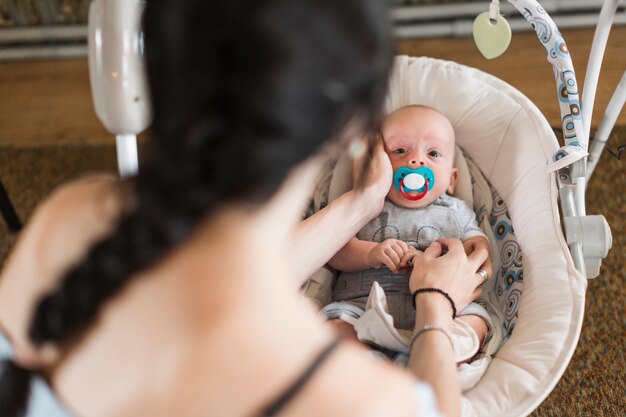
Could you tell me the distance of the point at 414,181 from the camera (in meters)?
1.41

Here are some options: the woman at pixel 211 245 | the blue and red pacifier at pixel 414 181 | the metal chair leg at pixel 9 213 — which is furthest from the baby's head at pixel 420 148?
the metal chair leg at pixel 9 213

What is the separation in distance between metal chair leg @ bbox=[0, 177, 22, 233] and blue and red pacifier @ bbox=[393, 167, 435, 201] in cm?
110

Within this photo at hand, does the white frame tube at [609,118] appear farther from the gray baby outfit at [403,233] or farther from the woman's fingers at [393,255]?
the woman's fingers at [393,255]

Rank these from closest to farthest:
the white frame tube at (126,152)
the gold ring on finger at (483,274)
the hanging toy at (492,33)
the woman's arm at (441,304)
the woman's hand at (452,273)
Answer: the woman's arm at (441,304)
the white frame tube at (126,152)
the woman's hand at (452,273)
the gold ring on finger at (483,274)
the hanging toy at (492,33)

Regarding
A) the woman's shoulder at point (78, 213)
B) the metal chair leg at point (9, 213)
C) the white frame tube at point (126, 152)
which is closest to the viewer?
the woman's shoulder at point (78, 213)

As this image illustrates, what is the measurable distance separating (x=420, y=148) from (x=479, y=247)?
0.26 metres

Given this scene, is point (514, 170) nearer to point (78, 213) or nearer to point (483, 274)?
point (483, 274)

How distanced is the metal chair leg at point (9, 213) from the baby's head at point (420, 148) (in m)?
1.07

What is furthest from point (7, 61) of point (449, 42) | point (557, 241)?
point (557, 241)

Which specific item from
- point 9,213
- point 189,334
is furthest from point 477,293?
point 9,213

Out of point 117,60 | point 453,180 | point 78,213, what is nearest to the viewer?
point 78,213

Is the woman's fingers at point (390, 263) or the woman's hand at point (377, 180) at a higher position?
the woman's hand at point (377, 180)

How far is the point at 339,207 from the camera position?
1.32 metres

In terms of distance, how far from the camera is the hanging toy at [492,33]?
1.39 m
